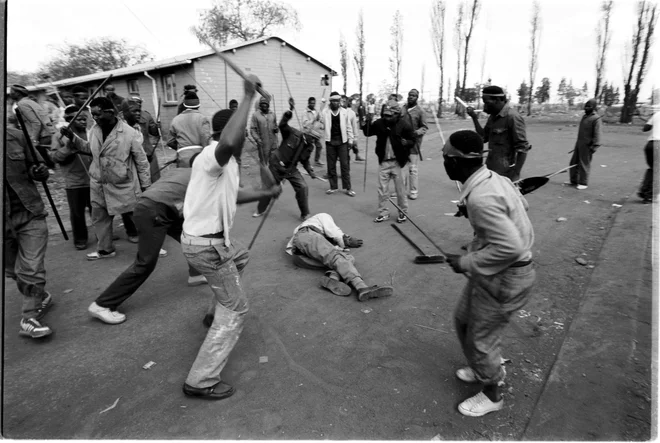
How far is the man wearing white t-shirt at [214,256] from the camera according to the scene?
254 cm

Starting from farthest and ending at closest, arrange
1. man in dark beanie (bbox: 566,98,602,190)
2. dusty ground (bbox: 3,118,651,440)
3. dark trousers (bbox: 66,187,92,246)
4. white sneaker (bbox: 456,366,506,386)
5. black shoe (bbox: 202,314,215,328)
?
man in dark beanie (bbox: 566,98,602,190), dark trousers (bbox: 66,187,92,246), black shoe (bbox: 202,314,215,328), white sneaker (bbox: 456,366,506,386), dusty ground (bbox: 3,118,651,440)

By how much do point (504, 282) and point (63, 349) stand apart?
3.43 meters

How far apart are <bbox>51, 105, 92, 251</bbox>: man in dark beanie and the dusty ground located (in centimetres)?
31

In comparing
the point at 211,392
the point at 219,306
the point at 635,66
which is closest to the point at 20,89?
the point at 219,306

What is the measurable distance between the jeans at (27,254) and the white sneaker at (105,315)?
0.43 m

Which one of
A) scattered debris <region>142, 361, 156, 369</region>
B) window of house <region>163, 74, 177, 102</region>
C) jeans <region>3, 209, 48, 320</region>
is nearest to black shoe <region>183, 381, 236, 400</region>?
scattered debris <region>142, 361, 156, 369</region>

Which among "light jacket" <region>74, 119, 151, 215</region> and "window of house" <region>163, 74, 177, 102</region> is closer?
"light jacket" <region>74, 119, 151, 215</region>

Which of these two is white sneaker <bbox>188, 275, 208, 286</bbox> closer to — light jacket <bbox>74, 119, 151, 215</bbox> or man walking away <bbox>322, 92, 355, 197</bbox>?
light jacket <bbox>74, 119, 151, 215</bbox>

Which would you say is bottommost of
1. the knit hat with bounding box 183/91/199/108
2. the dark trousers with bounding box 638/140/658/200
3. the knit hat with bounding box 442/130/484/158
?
the dark trousers with bounding box 638/140/658/200

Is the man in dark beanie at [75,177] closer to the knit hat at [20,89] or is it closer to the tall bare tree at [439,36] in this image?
the knit hat at [20,89]


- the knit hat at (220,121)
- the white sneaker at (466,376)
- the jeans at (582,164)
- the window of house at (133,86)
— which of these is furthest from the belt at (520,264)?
the window of house at (133,86)

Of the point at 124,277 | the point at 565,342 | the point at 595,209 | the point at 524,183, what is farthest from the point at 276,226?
the point at 595,209

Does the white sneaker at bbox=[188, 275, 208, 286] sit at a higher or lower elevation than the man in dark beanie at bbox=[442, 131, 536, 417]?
lower

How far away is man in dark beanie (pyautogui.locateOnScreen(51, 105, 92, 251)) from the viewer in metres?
5.12
